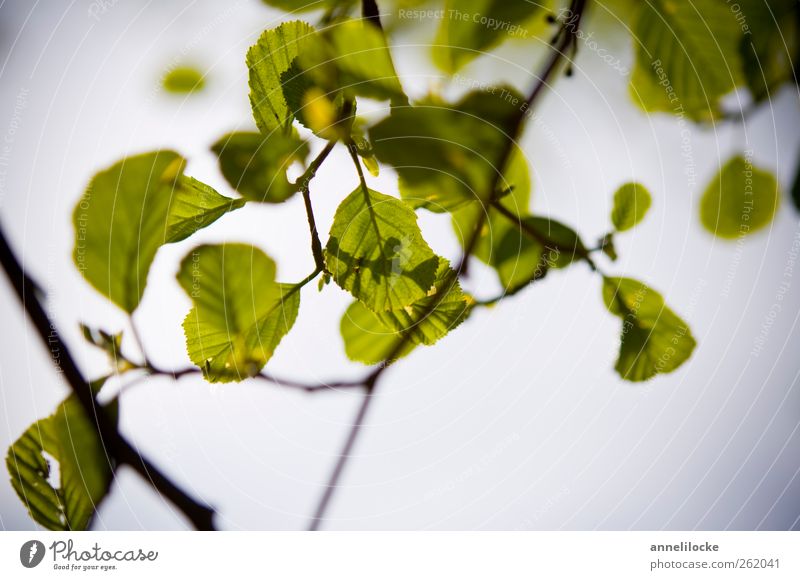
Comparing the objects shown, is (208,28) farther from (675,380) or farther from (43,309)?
(675,380)

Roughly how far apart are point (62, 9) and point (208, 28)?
11 centimetres

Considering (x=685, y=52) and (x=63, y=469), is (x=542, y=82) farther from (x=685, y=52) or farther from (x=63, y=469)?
(x=63, y=469)

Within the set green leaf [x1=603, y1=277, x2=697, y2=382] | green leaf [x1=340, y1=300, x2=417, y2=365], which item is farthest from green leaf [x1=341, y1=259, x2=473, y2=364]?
green leaf [x1=603, y1=277, x2=697, y2=382]

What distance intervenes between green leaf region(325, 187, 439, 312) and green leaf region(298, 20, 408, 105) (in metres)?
0.05

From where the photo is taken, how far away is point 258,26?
11.8 inches

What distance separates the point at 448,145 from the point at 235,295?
0.50 ft

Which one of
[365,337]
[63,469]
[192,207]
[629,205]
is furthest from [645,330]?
[63,469]

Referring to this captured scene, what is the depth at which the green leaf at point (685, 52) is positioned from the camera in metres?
0.24

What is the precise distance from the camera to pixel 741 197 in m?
0.29

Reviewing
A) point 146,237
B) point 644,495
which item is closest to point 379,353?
point 146,237

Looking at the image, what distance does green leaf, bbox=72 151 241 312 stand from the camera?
0.26 metres

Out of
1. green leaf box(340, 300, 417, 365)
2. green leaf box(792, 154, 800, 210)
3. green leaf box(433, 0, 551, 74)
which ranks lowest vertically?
green leaf box(340, 300, 417, 365)

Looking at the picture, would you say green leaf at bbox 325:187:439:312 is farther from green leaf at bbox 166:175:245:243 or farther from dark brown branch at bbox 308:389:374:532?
dark brown branch at bbox 308:389:374:532
